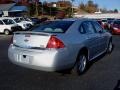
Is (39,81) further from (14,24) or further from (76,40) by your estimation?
(14,24)

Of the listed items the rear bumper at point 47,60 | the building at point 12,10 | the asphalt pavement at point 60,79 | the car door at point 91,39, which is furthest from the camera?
the building at point 12,10

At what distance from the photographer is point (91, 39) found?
8.20 metres

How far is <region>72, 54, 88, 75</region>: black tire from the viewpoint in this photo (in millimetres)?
7425

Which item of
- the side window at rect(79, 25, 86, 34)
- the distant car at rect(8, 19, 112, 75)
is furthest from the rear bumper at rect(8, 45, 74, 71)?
the side window at rect(79, 25, 86, 34)

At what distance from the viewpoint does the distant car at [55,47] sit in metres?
6.67

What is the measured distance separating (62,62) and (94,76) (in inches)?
47.0

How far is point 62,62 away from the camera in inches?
267

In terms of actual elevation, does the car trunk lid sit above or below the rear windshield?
below

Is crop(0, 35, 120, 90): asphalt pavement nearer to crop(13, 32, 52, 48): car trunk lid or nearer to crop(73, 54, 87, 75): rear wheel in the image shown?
crop(73, 54, 87, 75): rear wheel

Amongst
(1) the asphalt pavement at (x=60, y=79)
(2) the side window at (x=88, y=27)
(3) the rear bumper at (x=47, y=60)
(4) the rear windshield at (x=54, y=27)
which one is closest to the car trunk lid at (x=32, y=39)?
(3) the rear bumper at (x=47, y=60)

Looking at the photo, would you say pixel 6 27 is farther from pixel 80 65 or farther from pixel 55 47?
pixel 55 47

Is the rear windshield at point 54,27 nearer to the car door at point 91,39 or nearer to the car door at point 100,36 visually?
the car door at point 91,39

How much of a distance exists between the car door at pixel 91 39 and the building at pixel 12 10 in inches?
1811

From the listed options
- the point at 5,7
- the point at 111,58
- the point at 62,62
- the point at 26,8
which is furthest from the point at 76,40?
the point at 26,8
